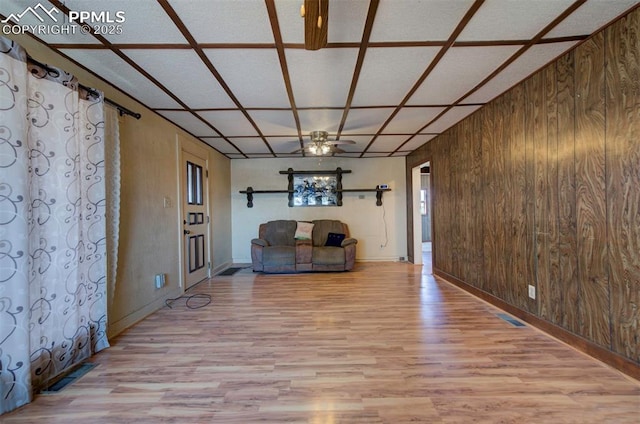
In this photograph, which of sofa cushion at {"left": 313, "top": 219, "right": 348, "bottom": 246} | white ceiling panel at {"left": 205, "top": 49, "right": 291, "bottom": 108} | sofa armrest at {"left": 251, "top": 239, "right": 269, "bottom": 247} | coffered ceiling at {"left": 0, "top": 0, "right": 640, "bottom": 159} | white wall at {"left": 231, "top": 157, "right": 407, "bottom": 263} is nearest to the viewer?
coffered ceiling at {"left": 0, "top": 0, "right": 640, "bottom": 159}

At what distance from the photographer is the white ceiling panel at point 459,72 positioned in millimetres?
2086

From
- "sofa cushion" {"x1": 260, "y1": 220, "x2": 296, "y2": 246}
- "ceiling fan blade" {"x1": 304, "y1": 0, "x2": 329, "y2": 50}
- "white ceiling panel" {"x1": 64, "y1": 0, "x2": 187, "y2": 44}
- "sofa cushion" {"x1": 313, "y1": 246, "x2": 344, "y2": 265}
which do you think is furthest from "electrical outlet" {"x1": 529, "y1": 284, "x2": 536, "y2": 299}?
"sofa cushion" {"x1": 260, "y1": 220, "x2": 296, "y2": 246}

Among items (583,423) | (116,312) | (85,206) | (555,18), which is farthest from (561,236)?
(116,312)

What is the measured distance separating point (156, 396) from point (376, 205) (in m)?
5.14

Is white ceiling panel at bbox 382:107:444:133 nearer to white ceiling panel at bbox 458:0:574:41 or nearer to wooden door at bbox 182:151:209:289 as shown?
white ceiling panel at bbox 458:0:574:41

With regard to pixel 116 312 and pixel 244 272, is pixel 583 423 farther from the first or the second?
pixel 244 272

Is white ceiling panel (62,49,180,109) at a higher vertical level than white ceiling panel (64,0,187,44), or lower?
higher

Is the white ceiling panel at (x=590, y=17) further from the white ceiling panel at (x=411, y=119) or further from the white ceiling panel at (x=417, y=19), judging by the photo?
the white ceiling panel at (x=411, y=119)

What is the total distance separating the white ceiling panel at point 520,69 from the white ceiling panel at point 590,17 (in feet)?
0.47

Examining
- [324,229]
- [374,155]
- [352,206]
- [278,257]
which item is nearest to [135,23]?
[278,257]

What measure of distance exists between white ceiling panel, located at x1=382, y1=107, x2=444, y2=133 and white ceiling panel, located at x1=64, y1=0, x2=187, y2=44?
2.43 meters

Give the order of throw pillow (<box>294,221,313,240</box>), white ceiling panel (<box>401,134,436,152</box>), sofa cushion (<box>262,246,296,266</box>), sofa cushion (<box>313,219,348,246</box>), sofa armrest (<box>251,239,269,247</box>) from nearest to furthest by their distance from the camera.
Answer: white ceiling panel (<box>401,134,436,152</box>) → sofa cushion (<box>262,246,296,266</box>) → sofa armrest (<box>251,239,269,247</box>) → throw pillow (<box>294,221,313,240</box>) → sofa cushion (<box>313,219,348,246</box>)

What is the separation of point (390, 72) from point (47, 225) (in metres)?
2.75

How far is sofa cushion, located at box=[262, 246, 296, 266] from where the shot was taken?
16.6ft
